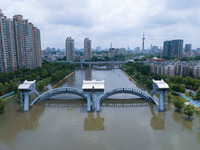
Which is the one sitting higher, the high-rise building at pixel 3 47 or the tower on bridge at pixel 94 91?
the high-rise building at pixel 3 47

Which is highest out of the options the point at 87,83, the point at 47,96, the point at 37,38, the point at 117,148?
the point at 37,38

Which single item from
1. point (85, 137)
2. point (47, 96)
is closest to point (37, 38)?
point (47, 96)

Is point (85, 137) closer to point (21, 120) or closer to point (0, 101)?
point (21, 120)

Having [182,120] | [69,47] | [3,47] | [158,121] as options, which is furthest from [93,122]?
[69,47]

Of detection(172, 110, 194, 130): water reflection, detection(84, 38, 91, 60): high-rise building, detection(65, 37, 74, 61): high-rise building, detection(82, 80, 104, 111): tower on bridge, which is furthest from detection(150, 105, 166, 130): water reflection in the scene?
detection(84, 38, 91, 60): high-rise building

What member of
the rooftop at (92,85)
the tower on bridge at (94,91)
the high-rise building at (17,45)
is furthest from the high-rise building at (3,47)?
the tower on bridge at (94,91)

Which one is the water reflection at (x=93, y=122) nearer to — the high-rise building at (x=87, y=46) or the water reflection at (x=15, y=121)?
the water reflection at (x=15, y=121)
